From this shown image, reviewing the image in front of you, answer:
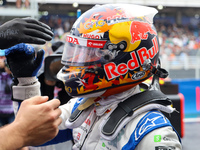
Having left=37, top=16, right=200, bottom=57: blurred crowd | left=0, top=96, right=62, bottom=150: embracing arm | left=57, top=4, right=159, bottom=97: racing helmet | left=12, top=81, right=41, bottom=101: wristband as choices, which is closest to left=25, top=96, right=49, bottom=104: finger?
left=0, top=96, right=62, bottom=150: embracing arm

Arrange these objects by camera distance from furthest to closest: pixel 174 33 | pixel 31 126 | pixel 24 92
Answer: pixel 174 33 < pixel 24 92 < pixel 31 126

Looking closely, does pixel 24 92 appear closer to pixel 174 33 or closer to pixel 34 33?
pixel 34 33

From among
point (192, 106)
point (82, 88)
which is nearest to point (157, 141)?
point (82, 88)

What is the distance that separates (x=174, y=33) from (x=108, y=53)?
1656cm

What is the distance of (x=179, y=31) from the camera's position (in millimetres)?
17703

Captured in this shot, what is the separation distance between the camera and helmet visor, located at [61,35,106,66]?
1387 mm

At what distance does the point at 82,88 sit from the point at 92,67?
12 centimetres

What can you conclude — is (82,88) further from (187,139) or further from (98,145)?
(187,139)

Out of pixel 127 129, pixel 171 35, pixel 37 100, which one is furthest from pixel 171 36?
pixel 37 100

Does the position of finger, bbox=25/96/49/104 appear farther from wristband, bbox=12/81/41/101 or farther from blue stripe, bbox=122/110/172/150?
wristband, bbox=12/81/41/101

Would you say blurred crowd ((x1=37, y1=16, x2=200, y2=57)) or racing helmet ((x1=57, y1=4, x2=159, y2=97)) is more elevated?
racing helmet ((x1=57, y1=4, x2=159, y2=97))

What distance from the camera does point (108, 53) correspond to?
140cm

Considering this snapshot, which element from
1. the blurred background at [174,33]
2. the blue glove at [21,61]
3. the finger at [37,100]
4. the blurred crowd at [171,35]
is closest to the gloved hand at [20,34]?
the blue glove at [21,61]

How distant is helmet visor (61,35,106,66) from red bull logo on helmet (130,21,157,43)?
16 centimetres
